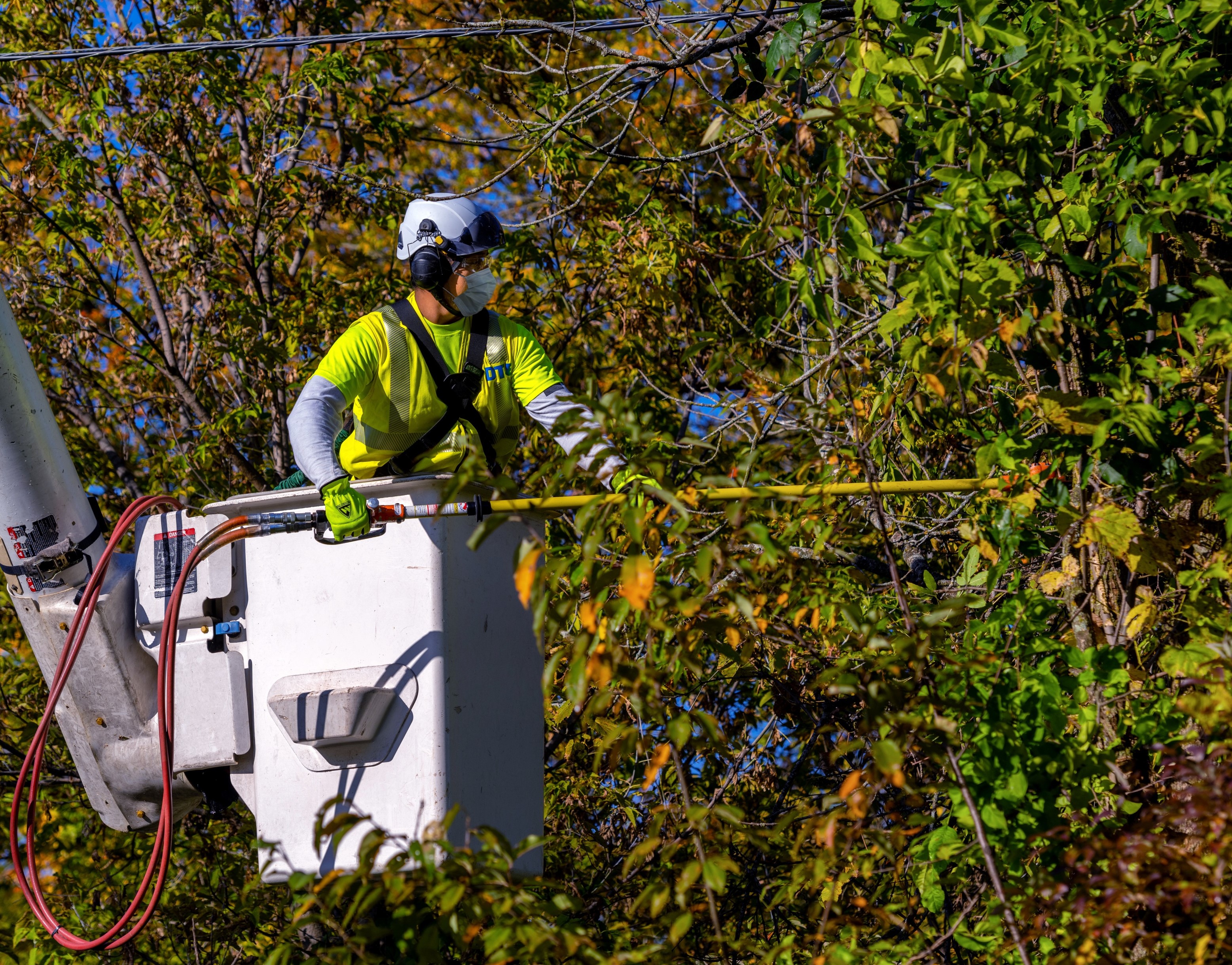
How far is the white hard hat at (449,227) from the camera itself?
3941 mm

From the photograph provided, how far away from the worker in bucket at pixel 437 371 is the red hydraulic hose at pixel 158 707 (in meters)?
0.45

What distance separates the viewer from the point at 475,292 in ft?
13.2

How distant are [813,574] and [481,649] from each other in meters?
0.87

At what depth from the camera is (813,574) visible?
3.10 metres

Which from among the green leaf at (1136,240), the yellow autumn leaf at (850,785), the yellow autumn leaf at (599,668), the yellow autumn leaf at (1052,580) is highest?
the green leaf at (1136,240)

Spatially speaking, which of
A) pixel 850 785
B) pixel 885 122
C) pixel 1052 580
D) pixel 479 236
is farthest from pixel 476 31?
pixel 850 785

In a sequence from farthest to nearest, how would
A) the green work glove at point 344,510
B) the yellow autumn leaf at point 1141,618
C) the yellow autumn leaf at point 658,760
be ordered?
the green work glove at point 344,510
the yellow autumn leaf at point 1141,618
the yellow autumn leaf at point 658,760

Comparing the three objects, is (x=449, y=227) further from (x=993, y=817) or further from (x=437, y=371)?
(x=993, y=817)

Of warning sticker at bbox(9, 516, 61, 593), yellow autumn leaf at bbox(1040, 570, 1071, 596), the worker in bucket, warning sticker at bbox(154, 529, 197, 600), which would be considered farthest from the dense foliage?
warning sticker at bbox(9, 516, 61, 593)

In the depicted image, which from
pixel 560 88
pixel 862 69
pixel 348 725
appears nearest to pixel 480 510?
pixel 348 725

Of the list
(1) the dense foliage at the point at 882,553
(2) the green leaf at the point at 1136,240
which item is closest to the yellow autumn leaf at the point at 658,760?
(1) the dense foliage at the point at 882,553

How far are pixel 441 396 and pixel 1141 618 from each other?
1.99 metres

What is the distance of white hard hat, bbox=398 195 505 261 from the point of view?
394 centimetres

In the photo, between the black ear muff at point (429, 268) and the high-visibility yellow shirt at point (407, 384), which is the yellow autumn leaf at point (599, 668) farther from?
the black ear muff at point (429, 268)
